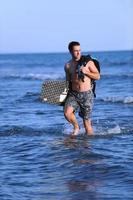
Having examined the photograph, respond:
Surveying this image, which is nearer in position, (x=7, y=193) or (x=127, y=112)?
(x=7, y=193)

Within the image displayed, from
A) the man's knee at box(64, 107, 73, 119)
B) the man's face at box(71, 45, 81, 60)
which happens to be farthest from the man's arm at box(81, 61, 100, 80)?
the man's knee at box(64, 107, 73, 119)

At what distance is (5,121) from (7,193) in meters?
5.88

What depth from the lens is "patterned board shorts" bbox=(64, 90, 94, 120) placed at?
9.04 m

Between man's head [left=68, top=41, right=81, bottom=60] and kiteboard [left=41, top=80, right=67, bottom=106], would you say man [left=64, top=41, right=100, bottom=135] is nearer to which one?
man's head [left=68, top=41, right=81, bottom=60]

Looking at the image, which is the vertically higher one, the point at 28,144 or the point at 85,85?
the point at 85,85

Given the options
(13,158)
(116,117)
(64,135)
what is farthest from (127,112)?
(13,158)

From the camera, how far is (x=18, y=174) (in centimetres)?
691

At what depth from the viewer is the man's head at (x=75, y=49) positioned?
8500 millimetres

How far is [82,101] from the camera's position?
9055mm

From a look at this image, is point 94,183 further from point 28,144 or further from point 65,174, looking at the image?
point 28,144

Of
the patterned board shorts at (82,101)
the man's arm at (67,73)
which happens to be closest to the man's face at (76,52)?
the man's arm at (67,73)

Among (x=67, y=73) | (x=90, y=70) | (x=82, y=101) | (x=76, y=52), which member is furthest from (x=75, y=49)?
(x=82, y=101)

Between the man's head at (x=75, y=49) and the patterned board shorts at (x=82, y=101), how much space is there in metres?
0.60

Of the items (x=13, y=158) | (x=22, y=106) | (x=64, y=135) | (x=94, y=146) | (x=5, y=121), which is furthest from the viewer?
(x=22, y=106)
